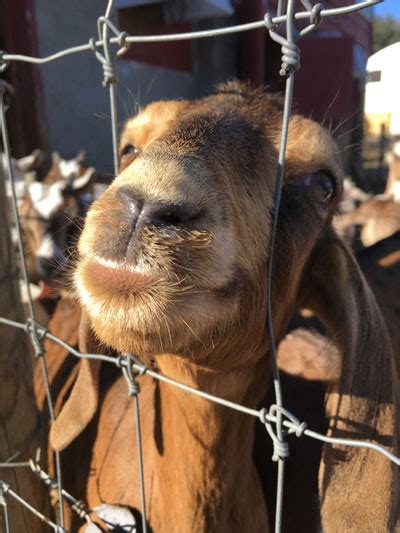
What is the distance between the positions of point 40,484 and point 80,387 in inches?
17.8

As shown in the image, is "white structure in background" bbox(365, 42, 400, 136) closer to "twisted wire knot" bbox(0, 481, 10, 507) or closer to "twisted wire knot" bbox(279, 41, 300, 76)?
"twisted wire knot" bbox(279, 41, 300, 76)

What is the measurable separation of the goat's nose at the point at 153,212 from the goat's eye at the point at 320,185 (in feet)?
2.47

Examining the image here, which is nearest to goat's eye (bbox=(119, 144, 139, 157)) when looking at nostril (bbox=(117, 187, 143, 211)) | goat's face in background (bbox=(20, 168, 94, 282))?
nostril (bbox=(117, 187, 143, 211))

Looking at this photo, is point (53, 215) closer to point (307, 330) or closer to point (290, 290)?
point (307, 330)

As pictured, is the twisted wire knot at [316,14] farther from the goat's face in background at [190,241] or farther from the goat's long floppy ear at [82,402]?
the goat's long floppy ear at [82,402]

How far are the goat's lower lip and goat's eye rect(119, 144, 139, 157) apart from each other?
32.5 inches

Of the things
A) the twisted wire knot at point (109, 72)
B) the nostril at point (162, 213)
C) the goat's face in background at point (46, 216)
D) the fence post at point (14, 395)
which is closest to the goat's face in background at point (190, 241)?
the nostril at point (162, 213)

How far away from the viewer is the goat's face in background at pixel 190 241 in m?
1.12

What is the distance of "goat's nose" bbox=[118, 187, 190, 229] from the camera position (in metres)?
1.10

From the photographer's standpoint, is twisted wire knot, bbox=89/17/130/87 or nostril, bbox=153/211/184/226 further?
twisted wire knot, bbox=89/17/130/87

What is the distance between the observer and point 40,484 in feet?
6.88

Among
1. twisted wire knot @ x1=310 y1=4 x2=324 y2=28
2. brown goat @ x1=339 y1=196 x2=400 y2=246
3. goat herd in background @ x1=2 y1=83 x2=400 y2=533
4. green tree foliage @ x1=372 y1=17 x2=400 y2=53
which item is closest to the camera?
twisted wire knot @ x1=310 y1=4 x2=324 y2=28

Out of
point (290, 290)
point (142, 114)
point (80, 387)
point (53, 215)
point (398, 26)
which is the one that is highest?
point (398, 26)

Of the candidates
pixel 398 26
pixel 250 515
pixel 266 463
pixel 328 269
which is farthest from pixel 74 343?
pixel 398 26
